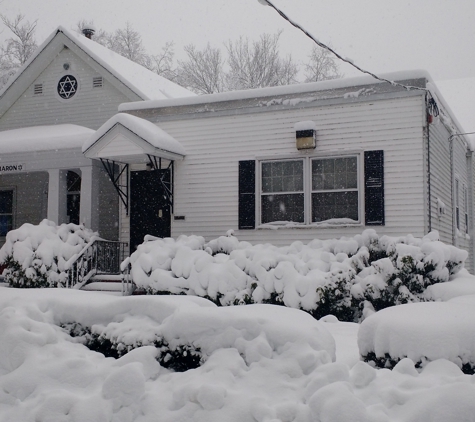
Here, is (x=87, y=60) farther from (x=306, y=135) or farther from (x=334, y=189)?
(x=334, y=189)

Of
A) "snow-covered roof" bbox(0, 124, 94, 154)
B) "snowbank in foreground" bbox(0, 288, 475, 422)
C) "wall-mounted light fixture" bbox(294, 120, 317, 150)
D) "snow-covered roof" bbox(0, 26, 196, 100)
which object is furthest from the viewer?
"snow-covered roof" bbox(0, 26, 196, 100)

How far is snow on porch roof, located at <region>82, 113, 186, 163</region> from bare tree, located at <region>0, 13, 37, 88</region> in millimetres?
23354

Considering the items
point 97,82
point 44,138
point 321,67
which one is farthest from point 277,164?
point 321,67

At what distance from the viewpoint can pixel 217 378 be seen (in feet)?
11.5

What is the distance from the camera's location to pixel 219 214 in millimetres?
10836

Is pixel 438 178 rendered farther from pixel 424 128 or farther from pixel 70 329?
pixel 70 329

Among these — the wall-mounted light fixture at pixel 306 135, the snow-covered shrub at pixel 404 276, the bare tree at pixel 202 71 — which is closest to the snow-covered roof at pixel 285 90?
the wall-mounted light fixture at pixel 306 135

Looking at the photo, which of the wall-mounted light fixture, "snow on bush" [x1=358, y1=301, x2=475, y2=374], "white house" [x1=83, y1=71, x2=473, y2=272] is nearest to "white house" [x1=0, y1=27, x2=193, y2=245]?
"white house" [x1=83, y1=71, x2=473, y2=272]

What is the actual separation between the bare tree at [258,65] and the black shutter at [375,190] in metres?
23.7

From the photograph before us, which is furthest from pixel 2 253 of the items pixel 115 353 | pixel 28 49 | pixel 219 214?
pixel 28 49

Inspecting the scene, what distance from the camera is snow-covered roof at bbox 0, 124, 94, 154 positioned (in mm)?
11836

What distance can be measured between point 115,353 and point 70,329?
500 mm

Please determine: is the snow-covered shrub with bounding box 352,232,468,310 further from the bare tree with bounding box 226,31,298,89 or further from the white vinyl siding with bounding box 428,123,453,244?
the bare tree with bounding box 226,31,298,89

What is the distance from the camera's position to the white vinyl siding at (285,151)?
9.41 metres
